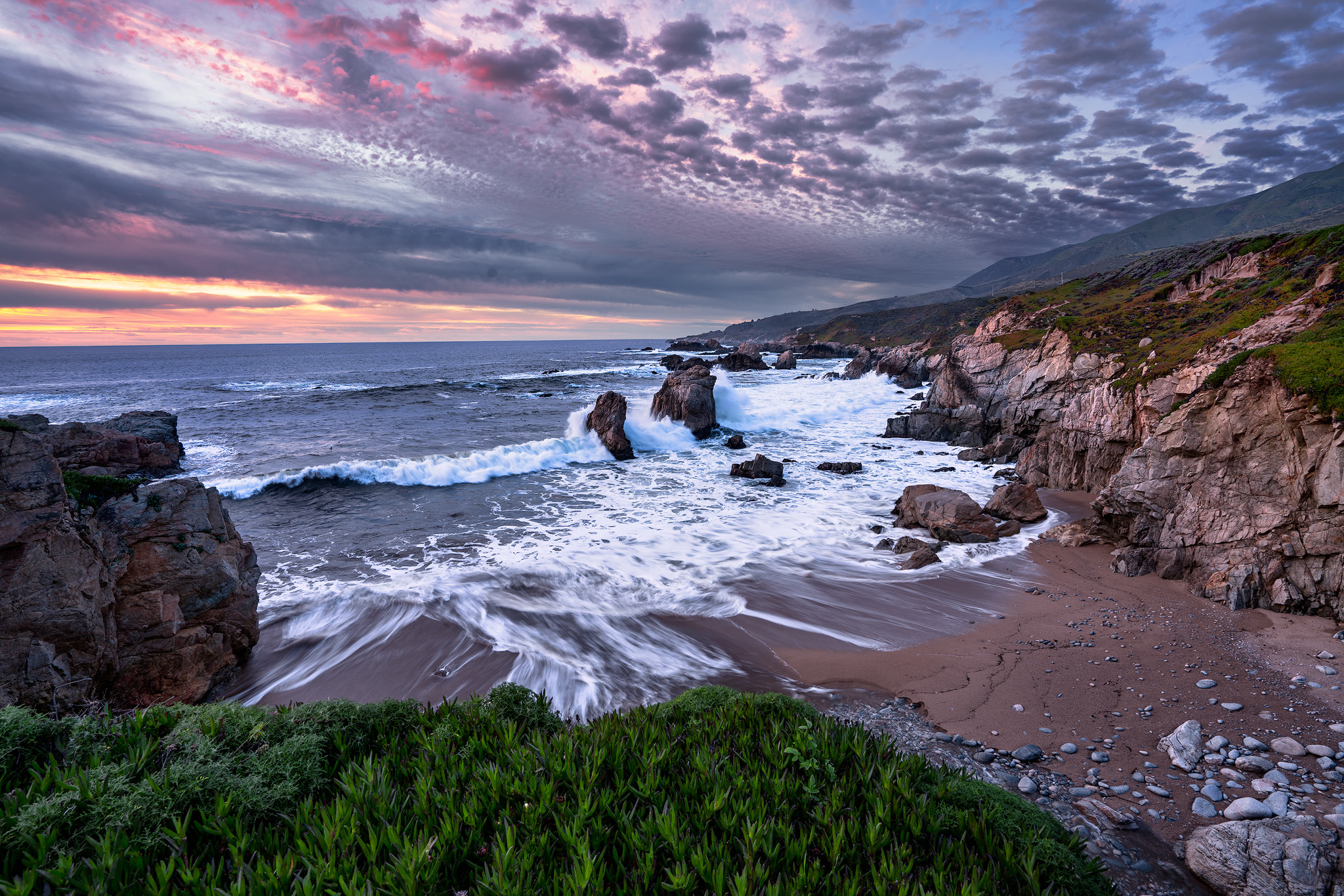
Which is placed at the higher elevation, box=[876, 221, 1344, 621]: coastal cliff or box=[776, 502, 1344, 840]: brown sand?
box=[876, 221, 1344, 621]: coastal cliff

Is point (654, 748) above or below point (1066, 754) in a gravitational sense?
above

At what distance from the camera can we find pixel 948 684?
9.86 m

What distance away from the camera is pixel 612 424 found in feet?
113

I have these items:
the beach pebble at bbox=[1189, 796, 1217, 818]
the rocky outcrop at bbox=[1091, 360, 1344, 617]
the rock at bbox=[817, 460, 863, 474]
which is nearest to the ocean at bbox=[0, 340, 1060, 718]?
the rock at bbox=[817, 460, 863, 474]

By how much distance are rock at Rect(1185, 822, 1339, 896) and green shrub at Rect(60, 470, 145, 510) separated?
16791 mm

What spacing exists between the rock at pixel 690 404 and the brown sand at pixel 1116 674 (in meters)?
27.0

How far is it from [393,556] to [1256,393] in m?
24.8

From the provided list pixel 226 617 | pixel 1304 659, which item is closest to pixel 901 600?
pixel 1304 659

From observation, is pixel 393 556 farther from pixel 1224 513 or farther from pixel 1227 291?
pixel 1227 291

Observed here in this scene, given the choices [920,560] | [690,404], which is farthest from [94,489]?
[690,404]

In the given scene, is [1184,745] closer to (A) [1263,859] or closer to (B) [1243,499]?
(A) [1263,859]

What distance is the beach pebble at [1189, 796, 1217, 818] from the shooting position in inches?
247

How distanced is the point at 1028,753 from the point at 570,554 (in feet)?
44.6

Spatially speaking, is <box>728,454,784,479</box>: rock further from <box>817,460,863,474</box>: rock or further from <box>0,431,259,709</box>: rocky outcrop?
<box>0,431,259,709</box>: rocky outcrop
